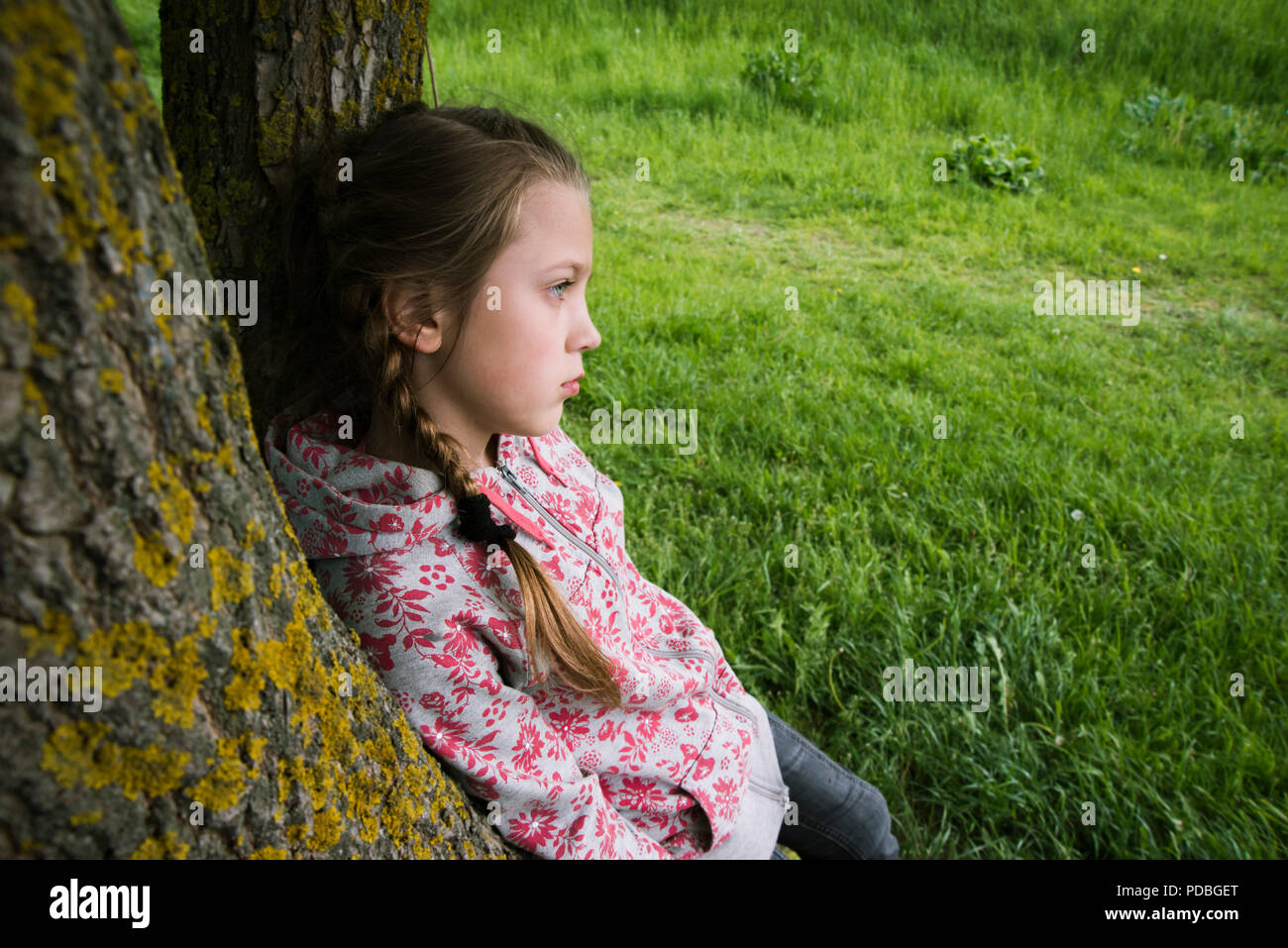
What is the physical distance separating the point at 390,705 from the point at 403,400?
519 millimetres

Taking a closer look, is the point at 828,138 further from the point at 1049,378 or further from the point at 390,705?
the point at 390,705

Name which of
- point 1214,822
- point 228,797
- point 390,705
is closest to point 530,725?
point 390,705

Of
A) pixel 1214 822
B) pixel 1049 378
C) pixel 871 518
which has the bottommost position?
pixel 1214 822

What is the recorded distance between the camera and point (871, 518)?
299 centimetres

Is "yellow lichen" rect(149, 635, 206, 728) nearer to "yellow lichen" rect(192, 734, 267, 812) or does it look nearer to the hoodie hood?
"yellow lichen" rect(192, 734, 267, 812)

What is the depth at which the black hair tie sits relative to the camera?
137 cm

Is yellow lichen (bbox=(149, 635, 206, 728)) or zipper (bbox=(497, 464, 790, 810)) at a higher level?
yellow lichen (bbox=(149, 635, 206, 728))
